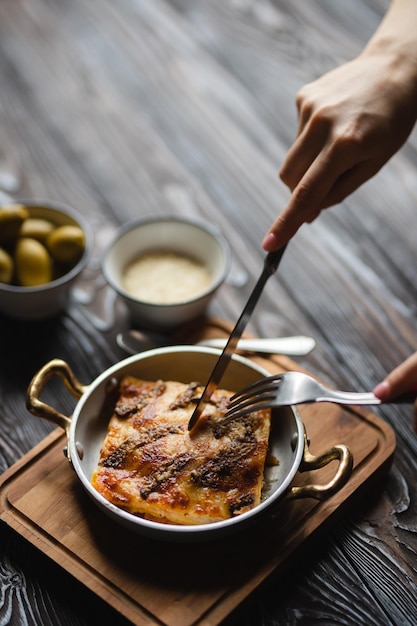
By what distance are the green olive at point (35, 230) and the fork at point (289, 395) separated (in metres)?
0.60

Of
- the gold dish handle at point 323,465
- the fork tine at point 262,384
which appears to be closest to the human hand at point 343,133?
the fork tine at point 262,384

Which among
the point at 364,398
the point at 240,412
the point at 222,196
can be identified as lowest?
the point at 222,196

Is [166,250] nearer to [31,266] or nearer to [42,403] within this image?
[31,266]

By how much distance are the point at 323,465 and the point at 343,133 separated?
551mm

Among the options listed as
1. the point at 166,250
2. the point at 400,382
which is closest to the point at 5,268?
the point at 166,250

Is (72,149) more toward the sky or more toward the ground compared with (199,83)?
more toward the ground

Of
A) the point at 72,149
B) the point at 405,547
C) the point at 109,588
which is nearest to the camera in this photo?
the point at 109,588

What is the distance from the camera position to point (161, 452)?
3.88 feet

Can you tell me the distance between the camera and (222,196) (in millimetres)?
1854

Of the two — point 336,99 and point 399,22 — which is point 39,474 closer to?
point 336,99

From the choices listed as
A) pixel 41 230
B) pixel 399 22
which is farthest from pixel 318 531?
pixel 399 22

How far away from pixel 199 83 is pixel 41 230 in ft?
2.65

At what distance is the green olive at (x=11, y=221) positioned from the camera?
1536 millimetres

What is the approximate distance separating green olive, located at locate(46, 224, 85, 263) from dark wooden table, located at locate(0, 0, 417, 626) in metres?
0.11
